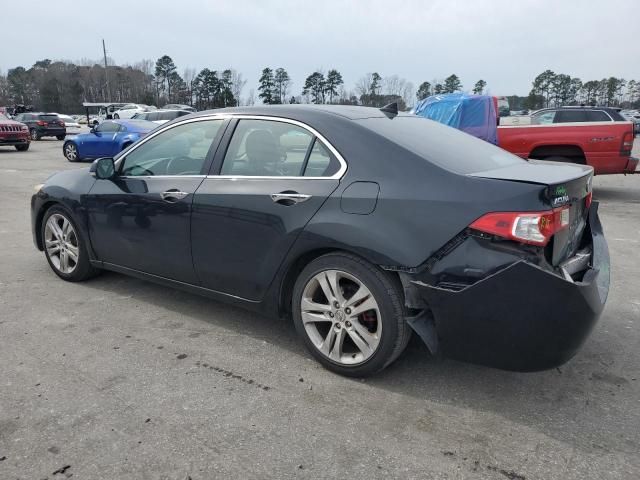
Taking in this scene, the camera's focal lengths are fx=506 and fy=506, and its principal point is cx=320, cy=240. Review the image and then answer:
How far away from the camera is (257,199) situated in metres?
3.25

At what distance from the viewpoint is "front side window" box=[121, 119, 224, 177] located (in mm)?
3697

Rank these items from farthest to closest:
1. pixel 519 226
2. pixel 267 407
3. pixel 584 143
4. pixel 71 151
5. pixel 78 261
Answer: pixel 71 151 < pixel 584 143 < pixel 78 261 < pixel 267 407 < pixel 519 226

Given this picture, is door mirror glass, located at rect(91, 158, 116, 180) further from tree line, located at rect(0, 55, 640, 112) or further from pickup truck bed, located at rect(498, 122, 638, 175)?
tree line, located at rect(0, 55, 640, 112)

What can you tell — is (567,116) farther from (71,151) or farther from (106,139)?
(71,151)

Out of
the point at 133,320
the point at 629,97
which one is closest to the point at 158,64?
the point at 629,97

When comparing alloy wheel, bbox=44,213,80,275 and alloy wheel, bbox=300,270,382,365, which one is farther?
alloy wheel, bbox=44,213,80,275

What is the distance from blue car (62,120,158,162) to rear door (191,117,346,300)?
40.1 feet

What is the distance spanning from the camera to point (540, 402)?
2812 millimetres

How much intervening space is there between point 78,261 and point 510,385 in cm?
371

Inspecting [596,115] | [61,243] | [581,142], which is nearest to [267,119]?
[61,243]

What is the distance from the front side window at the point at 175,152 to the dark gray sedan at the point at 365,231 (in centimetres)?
1

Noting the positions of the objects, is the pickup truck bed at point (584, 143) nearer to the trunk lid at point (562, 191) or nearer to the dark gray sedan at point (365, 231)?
the dark gray sedan at point (365, 231)

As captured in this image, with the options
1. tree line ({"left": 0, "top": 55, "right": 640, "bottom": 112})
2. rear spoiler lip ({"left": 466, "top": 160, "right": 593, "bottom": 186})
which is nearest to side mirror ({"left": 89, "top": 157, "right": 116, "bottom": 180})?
rear spoiler lip ({"left": 466, "top": 160, "right": 593, "bottom": 186})

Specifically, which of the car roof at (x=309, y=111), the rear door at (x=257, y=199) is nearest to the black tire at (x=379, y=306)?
the rear door at (x=257, y=199)
